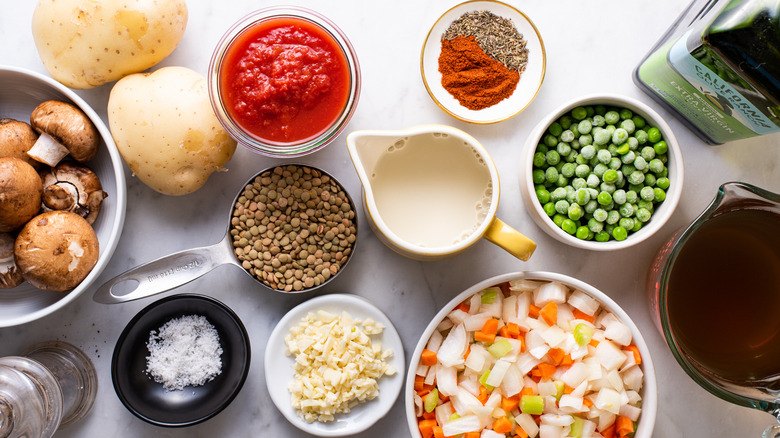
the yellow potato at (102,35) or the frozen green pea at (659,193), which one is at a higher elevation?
the frozen green pea at (659,193)

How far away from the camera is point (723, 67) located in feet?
3.81

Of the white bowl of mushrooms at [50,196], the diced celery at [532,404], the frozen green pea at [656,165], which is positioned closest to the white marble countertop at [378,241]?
the white bowl of mushrooms at [50,196]

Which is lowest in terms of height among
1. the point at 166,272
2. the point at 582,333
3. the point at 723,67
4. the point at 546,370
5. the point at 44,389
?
the point at 44,389

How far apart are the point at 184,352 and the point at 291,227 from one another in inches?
17.1

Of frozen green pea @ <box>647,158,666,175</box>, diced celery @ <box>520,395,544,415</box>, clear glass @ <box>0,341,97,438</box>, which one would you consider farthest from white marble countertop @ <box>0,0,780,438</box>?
diced celery @ <box>520,395,544,415</box>

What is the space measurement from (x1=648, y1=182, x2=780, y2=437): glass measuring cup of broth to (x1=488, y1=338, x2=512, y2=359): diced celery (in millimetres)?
396

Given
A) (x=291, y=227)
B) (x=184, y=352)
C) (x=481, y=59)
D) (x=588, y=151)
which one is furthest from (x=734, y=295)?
(x=184, y=352)

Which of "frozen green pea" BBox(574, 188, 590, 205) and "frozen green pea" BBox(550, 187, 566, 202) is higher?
"frozen green pea" BBox(574, 188, 590, 205)

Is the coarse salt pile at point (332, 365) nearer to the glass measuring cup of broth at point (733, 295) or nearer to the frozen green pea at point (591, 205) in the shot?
the frozen green pea at point (591, 205)

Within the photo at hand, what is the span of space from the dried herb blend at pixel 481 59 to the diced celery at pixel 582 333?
0.64 metres

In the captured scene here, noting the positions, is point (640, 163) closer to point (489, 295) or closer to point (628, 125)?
point (628, 125)

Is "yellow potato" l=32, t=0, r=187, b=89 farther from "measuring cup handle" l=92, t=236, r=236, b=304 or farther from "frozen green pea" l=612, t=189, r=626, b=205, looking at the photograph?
"frozen green pea" l=612, t=189, r=626, b=205

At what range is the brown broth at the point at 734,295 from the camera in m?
1.32

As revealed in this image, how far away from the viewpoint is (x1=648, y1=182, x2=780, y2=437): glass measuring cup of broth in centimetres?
131
